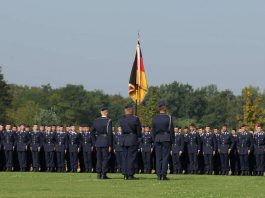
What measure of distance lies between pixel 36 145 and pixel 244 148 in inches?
333

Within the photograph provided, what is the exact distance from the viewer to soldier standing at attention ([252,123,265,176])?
31.4 metres

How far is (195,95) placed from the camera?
15175cm

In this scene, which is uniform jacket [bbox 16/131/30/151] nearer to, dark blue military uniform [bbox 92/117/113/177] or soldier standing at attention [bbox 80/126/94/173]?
soldier standing at attention [bbox 80/126/94/173]

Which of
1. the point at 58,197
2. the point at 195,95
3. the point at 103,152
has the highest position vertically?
the point at 195,95

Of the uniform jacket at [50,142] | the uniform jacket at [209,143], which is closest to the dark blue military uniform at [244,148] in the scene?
the uniform jacket at [209,143]

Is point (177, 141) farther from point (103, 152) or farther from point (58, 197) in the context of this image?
A: point (58, 197)

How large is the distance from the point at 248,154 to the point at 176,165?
10.2 feet

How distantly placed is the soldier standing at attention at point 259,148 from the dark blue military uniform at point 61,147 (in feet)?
A: 25.1

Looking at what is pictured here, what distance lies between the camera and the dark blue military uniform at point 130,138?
23.8m

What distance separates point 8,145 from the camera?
33406mm

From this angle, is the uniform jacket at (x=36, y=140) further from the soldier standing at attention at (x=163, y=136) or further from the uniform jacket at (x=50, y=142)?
the soldier standing at attention at (x=163, y=136)

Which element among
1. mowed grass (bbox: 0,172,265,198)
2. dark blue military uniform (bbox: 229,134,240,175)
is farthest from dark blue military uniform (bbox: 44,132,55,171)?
mowed grass (bbox: 0,172,265,198)

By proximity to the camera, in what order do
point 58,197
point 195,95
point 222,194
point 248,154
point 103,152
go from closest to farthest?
point 58,197 → point 222,194 → point 103,152 → point 248,154 → point 195,95

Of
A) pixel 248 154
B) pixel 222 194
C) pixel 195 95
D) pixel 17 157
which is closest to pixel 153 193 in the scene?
pixel 222 194
